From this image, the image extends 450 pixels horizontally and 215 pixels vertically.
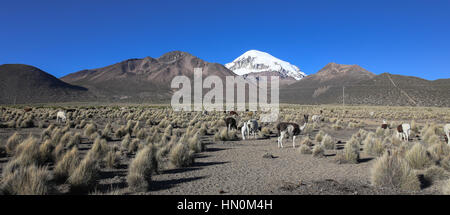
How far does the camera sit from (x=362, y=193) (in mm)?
5703

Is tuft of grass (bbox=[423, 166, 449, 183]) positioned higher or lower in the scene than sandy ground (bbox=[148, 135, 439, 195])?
higher

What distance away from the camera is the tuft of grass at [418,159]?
7.56 meters

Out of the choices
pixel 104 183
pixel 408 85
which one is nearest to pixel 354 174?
pixel 104 183

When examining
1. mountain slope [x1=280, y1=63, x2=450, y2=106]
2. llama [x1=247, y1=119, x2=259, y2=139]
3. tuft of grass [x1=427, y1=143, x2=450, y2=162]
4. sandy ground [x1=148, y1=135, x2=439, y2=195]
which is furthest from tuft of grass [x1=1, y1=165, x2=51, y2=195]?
mountain slope [x1=280, y1=63, x2=450, y2=106]

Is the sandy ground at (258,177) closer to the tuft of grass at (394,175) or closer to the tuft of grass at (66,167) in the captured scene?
the tuft of grass at (394,175)

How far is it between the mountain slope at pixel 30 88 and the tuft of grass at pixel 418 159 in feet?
331

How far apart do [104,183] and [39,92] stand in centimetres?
10748

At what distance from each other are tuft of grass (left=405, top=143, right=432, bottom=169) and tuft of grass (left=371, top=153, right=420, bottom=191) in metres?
1.76

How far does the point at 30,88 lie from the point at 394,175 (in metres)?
116

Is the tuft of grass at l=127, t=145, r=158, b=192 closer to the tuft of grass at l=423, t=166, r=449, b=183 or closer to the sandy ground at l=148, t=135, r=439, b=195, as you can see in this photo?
the sandy ground at l=148, t=135, r=439, b=195

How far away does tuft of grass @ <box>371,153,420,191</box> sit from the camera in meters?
5.82

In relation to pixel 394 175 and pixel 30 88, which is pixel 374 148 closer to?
pixel 394 175
